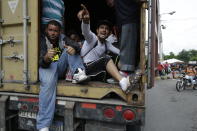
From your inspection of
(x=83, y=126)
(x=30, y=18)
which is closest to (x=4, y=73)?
(x=30, y=18)

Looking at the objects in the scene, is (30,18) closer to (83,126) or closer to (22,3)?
(22,3)

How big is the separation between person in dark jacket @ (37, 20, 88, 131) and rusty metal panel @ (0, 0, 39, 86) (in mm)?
137

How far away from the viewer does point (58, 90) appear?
3.10 m

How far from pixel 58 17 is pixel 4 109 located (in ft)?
4.74

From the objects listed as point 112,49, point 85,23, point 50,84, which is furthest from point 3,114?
point 112,49

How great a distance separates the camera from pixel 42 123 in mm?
2969

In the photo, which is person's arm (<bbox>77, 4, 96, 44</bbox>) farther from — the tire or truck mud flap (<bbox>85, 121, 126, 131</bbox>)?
the tire

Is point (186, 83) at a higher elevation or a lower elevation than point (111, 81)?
lower

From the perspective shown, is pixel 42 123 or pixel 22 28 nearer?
pixel 42 123

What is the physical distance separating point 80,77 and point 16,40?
1.02 m

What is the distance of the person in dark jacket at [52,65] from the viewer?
2980 millimetres

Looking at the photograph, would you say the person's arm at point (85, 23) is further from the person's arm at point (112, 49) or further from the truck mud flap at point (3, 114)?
the truck mud flap at point (3, 114)

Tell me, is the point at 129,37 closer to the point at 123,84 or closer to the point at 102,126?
the point at 123,84

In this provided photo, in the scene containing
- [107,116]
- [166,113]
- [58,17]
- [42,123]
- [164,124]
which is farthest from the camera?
[166,113]
